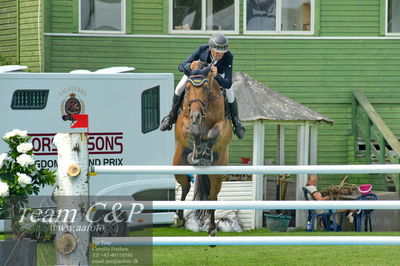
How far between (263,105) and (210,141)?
26.5ft

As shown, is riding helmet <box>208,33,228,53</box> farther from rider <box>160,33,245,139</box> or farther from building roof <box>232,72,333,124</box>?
building roof <box>232,72,333,124</box>

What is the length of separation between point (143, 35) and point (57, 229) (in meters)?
12.5

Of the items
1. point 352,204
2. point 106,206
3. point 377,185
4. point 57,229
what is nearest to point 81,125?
point 106,206

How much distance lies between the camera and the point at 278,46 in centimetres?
1870

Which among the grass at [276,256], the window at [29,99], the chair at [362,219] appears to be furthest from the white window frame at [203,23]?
the grass at [276,256]

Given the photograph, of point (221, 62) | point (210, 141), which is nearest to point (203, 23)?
point (221, 62)

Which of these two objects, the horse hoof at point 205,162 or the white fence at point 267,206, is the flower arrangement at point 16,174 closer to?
the white fence at point 267,206

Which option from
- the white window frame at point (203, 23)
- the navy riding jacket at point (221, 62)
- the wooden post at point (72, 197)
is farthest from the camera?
the white window frame at point (203, 23)

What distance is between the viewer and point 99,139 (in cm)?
1364

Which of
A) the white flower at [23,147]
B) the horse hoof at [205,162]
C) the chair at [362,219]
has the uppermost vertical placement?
the white flower at [23,147]

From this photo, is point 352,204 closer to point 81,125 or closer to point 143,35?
point 81,125

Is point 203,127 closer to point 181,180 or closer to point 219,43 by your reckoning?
point 219,43

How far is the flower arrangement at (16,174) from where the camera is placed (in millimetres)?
6941

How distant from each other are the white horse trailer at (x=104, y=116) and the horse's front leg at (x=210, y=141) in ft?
16.6
